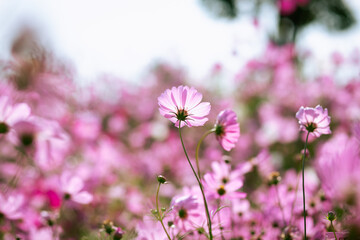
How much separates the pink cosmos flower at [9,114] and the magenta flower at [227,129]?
0.35 m

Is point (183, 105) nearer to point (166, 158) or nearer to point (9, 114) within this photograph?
point (9, 114)

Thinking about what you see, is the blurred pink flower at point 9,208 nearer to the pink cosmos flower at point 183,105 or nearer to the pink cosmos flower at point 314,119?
the pink cosmos flower at point 183,105

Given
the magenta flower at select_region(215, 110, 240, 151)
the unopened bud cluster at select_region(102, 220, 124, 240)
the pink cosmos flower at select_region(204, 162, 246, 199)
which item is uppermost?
the magenta flower at select_region(215, 110, 240, 151)

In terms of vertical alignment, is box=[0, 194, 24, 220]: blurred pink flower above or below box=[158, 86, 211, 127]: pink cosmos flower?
below

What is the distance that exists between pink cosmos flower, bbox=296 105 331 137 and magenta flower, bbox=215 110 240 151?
0.10 metres

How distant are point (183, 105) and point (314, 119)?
0.21 meters

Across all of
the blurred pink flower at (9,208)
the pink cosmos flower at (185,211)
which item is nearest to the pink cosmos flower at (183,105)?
the pink cosmos flower at (185,211)

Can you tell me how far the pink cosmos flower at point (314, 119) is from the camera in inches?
21.2

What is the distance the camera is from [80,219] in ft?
3.57

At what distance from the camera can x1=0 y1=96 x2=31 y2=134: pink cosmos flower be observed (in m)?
0.63

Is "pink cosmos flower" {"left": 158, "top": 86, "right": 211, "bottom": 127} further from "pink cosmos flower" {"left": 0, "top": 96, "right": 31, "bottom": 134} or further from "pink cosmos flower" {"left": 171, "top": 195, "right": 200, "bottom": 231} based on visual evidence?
"pink cosmos flower" {"left": 0, "top": 96, "right": 31, "bottom": 134}

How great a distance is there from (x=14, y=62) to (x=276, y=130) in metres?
1.33

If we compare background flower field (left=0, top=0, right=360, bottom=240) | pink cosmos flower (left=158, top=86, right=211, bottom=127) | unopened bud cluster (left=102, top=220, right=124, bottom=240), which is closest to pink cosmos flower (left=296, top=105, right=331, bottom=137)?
background flower field (left=0, top=0, right=360, bottom=240)

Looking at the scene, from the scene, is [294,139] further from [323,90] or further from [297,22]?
[297,22]
